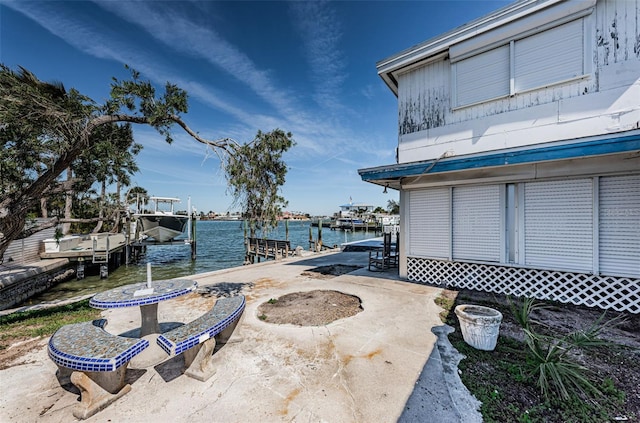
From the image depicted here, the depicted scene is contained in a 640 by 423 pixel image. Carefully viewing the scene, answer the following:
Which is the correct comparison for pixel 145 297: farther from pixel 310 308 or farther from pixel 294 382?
pixel 310 308

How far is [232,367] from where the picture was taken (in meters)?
3.31

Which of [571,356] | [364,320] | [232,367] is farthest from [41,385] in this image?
[571,356]

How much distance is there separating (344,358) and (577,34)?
8.26 m

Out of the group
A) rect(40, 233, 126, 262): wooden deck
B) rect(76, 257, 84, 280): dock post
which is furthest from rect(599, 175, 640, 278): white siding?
rect(76, 257, 84, 280): dock post

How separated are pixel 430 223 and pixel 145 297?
7.06 m

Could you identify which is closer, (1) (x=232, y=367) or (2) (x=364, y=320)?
(1) (x=232, y=367)

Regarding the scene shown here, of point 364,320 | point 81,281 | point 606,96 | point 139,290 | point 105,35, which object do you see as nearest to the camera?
point 139,290

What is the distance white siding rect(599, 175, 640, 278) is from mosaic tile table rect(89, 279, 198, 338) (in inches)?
326

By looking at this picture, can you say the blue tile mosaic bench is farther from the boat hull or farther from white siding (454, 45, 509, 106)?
the boat hull

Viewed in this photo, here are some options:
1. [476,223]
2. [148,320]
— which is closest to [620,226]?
[476,223]

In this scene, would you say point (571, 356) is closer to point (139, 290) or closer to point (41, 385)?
point (139, 290)

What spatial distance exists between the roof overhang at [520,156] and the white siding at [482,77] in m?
1.97

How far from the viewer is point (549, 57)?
588cm

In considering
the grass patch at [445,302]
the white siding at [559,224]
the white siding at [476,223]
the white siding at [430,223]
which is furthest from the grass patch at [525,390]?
the white siding at [430,223]
